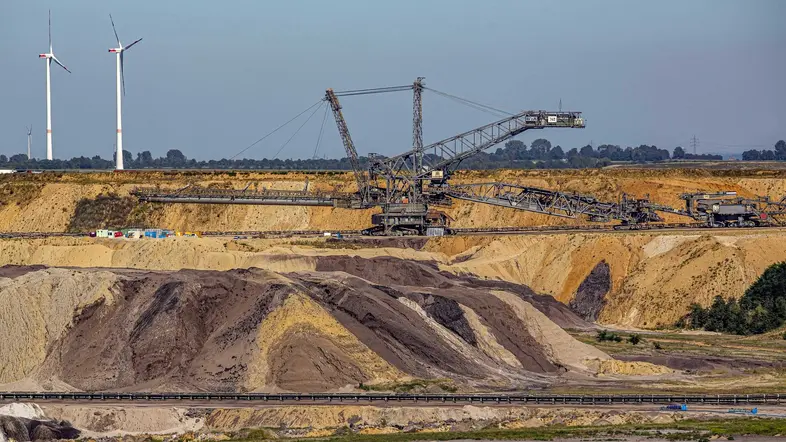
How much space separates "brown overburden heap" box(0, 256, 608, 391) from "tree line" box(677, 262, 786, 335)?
19838 mm

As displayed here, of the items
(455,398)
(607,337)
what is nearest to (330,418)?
(455,398)

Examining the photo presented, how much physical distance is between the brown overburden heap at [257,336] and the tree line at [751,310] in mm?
19838

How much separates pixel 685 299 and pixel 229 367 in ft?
155

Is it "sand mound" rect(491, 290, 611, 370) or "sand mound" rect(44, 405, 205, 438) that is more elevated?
"sand mound" rect(491, 290, 611, 370)

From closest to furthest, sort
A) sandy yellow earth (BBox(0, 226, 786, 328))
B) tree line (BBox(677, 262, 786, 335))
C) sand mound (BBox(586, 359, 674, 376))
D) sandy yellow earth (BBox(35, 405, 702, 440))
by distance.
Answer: sandy yellow earth (BBox(35, 405, 702, 440)) < sand mound (BBox(586, 359, 674, 376)) < tree line (BBox(677, 262, 786, 335)) < sandy yellow earth (BBox(0, 226, 786, 328))

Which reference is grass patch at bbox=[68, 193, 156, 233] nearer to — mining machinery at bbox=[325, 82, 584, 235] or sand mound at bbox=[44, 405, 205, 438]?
mining machinery at bbox=[325, 82, 584, 235]

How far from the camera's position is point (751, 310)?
118125mm

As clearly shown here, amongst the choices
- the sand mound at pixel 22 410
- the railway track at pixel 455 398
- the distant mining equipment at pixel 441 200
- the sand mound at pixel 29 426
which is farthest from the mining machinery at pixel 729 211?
the sand mound at pixel 29 426

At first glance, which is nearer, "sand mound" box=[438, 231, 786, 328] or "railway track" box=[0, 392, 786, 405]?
"railway track" box=[0, 392, 786, 405]

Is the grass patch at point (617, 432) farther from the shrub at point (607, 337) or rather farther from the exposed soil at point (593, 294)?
the exposed soil at point (593, 294)

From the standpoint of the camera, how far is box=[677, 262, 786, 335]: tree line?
4525 inches

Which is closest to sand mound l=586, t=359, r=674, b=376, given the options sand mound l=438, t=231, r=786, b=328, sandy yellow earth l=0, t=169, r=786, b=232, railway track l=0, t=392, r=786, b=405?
railway track l=0, t=392, r=786, b=405

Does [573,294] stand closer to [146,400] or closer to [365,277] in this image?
[365,277]

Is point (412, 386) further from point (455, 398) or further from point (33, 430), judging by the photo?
point (33, 430)
